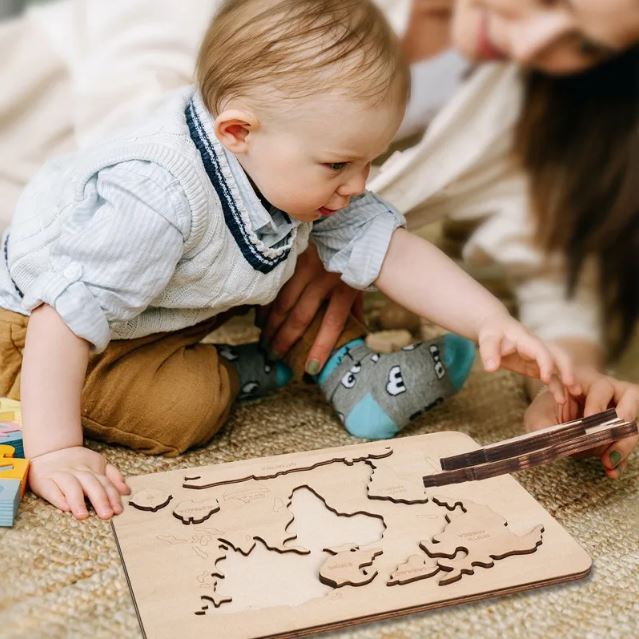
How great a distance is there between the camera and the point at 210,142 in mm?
616

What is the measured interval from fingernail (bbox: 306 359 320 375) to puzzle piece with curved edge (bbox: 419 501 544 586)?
0.74 feet

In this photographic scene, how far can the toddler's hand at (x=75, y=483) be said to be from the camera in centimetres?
56

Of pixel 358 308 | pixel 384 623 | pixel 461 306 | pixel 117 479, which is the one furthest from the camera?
pixel 358 308

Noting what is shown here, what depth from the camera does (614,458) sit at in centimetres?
64

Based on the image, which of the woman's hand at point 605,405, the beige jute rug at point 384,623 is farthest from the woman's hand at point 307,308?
the woman's hand at point 605,405

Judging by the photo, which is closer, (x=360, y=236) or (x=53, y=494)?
(x=53, y=494)

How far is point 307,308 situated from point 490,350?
0.21 metres

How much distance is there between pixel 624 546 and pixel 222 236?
0.37 meters

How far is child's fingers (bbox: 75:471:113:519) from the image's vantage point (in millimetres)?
557

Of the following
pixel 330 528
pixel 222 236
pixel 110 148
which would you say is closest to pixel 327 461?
pixel 330 528

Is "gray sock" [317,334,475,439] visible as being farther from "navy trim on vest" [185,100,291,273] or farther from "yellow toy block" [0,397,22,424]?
"yellow toy block" [0,397,22,424]

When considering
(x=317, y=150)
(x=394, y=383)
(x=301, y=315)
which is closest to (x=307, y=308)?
(x=301, y=315)

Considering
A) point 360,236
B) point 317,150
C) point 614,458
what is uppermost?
A: point 317,150

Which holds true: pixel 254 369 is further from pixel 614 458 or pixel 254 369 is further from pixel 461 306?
pixel 614 458
